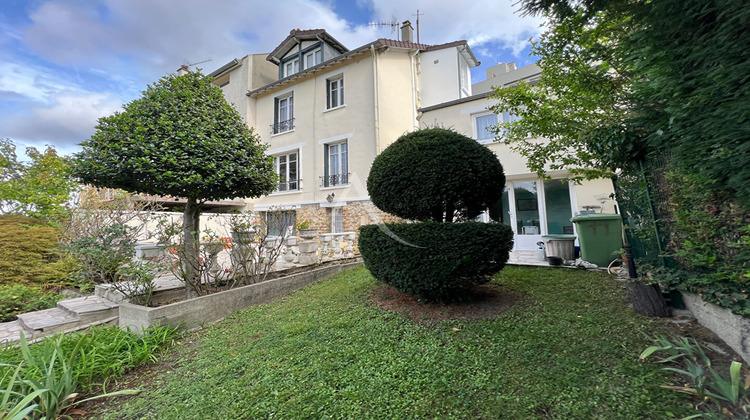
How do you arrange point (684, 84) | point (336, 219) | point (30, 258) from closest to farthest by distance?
point (684, 84)
point (30, 258)
point (336, 219)

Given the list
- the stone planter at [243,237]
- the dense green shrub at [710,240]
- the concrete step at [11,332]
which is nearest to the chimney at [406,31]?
the stone planter at [243,237]

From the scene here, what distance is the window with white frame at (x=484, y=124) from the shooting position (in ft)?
28.0

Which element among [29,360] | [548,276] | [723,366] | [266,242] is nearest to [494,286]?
[548,276]

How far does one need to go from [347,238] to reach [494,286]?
15.8 ft

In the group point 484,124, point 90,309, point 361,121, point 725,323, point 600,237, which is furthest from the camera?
point 361,121

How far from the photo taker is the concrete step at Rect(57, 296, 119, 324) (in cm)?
380

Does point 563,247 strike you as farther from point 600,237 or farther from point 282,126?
point 282,126

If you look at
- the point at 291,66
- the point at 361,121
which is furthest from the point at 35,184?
the point at 291,66

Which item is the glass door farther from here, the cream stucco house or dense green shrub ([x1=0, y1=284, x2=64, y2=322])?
dense green shrub ([x1=0, y1=284, x2=64, y2=322])

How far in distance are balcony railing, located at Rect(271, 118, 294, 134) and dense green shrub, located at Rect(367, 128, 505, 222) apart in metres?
9.62

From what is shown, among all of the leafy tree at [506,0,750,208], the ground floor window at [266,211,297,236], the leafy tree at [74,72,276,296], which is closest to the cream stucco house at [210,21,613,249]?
the ground floor window at [266,211,297,236]

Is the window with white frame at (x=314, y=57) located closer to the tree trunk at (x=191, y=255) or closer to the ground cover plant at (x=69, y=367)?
the tree trunk at (x=191, y=255)

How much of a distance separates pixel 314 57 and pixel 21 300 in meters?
11.9

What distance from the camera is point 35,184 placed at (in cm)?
756
